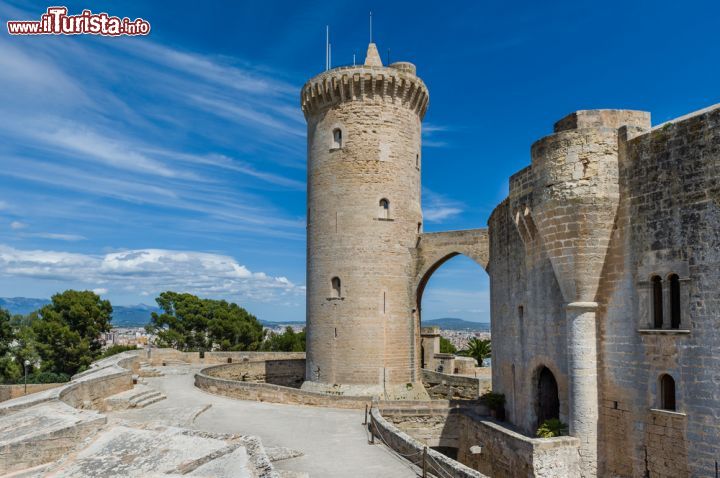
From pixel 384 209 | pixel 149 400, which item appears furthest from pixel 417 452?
pixel 384 209

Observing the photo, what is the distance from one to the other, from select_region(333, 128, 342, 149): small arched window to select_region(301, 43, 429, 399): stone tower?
0.14ft

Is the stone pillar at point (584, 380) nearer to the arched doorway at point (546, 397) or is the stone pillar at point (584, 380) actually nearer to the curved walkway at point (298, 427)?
the arched doorway at point (546, 397)

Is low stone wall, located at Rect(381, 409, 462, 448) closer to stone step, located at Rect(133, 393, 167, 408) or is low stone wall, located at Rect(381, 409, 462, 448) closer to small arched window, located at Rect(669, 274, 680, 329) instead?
small arched window, located at Rect(669, 274, 680, 329)

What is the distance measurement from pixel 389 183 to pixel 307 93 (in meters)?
5.73

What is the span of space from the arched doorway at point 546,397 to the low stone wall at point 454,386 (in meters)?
7.84

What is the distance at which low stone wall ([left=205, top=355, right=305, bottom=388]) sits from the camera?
1144 inches

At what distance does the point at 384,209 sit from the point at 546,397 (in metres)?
11.5

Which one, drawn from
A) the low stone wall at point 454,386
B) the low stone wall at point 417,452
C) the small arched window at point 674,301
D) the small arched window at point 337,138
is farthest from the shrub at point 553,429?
the small arched window at point 337,138

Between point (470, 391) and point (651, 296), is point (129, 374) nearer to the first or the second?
point (470, 391)

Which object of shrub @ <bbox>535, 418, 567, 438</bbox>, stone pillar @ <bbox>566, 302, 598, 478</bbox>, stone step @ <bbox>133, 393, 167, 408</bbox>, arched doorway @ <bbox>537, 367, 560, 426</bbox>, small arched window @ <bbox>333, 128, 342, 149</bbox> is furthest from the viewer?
small arched window @ <bbox>333, 128, 342, 149</bbox>

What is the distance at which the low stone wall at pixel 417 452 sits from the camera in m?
9.99

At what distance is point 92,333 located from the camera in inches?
1518

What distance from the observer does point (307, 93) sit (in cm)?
2514

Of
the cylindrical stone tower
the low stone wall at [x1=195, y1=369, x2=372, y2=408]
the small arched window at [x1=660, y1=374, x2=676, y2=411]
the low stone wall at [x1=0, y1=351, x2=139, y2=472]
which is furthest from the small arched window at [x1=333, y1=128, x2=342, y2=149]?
the small arched window at [x1=660, y1=374, x2=676, y2=411]
